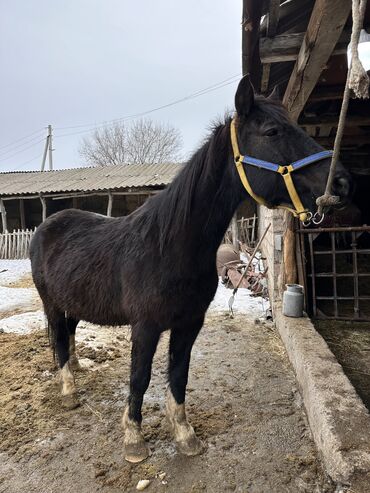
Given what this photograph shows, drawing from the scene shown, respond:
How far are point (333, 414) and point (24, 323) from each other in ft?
14.4

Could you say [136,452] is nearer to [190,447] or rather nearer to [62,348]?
[190,447]

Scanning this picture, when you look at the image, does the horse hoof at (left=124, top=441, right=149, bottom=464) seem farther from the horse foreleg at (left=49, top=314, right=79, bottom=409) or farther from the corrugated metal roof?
the corrugated metal roof

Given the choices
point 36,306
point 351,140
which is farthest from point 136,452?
point 351,140

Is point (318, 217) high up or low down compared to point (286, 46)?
down

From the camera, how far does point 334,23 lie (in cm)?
201

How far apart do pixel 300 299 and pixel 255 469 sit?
214 cm

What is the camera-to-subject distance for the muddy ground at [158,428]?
2041 mm

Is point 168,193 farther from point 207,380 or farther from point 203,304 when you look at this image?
point 207,380

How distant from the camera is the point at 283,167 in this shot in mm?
1677

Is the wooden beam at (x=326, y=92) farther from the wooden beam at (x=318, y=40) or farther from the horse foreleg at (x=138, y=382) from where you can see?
the horse foreleg at (x=138, y=382)

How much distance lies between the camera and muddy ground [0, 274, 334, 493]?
204cm

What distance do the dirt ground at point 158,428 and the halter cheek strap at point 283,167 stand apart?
1508 millimetres

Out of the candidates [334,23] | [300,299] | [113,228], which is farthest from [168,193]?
[300,299]

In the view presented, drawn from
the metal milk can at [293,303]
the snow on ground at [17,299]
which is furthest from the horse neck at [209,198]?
the snow on ground at [17,299]
